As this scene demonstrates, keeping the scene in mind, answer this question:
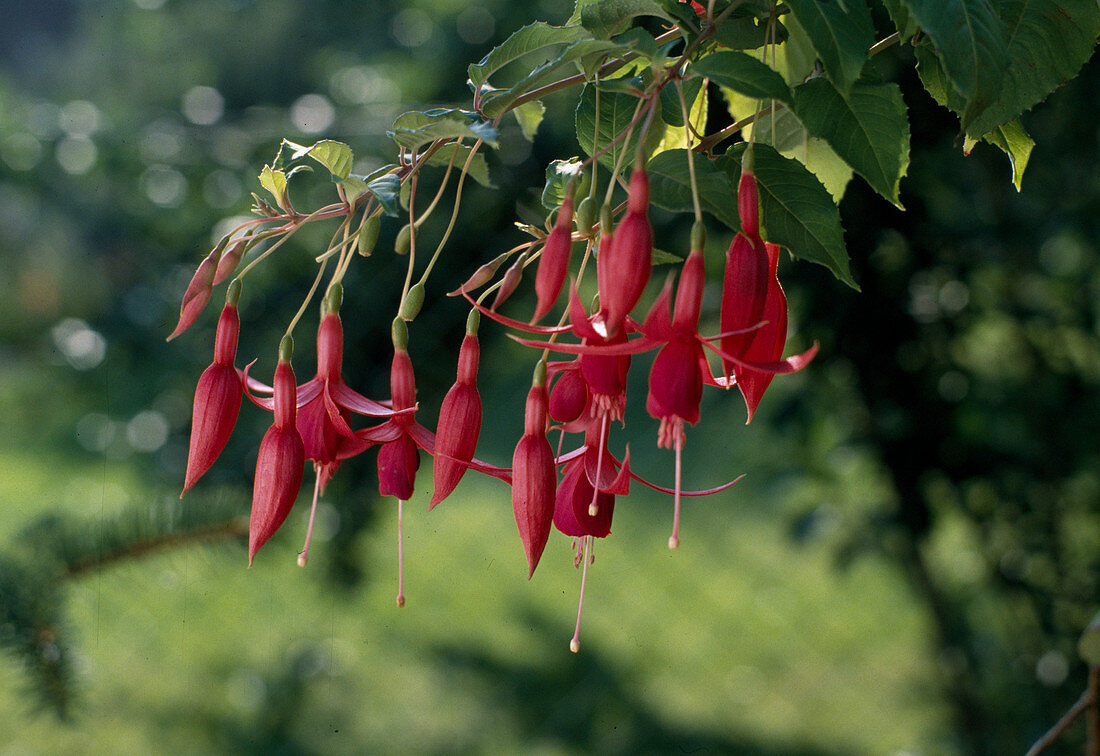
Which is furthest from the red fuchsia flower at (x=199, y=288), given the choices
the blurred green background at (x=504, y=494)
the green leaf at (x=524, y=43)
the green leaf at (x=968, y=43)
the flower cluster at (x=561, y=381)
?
the blurred green background at (x=504, y=494)

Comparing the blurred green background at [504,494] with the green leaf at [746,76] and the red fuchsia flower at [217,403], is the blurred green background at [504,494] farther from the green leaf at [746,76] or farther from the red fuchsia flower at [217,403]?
the green leaf at [746,76]

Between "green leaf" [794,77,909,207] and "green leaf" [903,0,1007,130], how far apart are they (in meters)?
0.04

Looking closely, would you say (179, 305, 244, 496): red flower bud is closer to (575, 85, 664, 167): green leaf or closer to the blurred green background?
(575, 85, 664, 167): green leaf

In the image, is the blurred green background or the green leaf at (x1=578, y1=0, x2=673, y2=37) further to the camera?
the blurred green background

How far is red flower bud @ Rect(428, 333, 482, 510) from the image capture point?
306 mm

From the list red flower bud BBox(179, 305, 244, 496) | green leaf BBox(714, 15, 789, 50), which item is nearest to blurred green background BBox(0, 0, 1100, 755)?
red flower bud BBox(179, 305, 244, 496)

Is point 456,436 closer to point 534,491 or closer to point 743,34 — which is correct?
point 534,491

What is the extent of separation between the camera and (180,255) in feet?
3.75

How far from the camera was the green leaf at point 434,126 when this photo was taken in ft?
0.87

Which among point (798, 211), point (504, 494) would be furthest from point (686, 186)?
point (504, 494)

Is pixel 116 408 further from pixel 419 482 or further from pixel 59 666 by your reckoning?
pixel 59 666

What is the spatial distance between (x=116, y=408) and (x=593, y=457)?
1.98 m

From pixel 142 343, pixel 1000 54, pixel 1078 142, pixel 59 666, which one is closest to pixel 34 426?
pixel 142 343

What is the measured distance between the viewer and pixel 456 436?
0.31 metres
